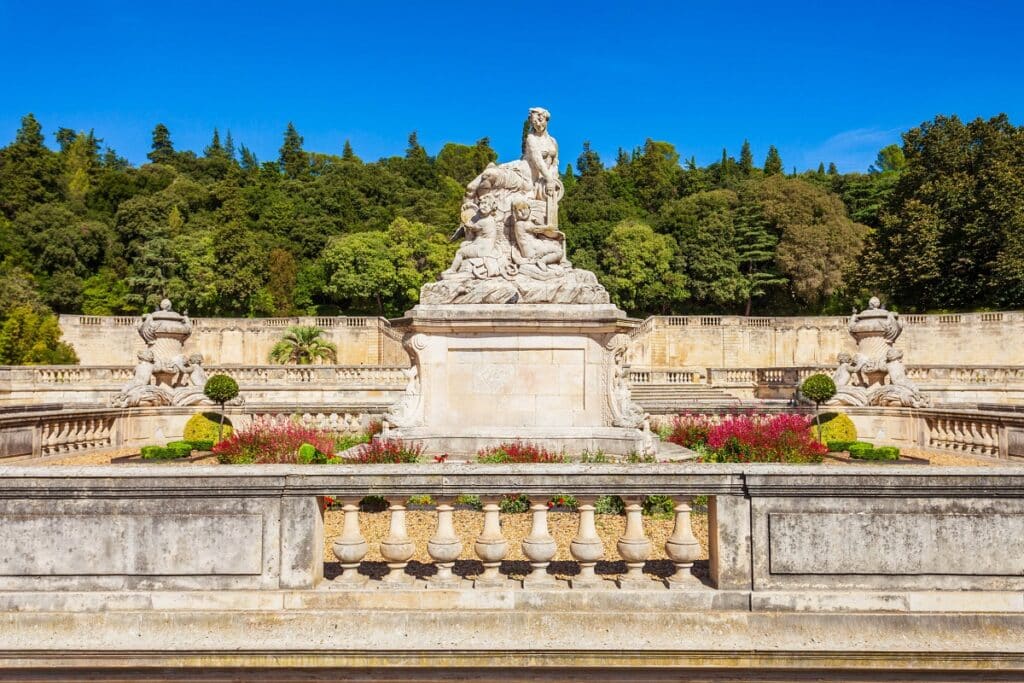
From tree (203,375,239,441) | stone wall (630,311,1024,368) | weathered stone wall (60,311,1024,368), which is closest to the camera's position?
tree (203,375,239,441)

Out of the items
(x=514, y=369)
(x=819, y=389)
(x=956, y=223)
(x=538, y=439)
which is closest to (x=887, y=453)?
(x=819, y=389)

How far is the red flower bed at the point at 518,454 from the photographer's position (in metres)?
9.70

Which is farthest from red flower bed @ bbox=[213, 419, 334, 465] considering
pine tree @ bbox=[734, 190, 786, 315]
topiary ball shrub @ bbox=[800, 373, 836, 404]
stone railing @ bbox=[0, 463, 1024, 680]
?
pine tree @ bbox=[734, 190, 786, 315]

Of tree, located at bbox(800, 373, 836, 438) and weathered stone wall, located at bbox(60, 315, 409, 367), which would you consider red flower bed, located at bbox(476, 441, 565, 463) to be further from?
weathered stone wall, located at bbox(60, 315, 409, 367)

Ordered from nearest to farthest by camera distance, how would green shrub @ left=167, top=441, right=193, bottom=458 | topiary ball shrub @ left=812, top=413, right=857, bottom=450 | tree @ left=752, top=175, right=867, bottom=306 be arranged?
green shrub @ left=167, top=441, right=193, bottom=458 < topiary ball shrub @ left=812, top=413, right=857, bottom=450 < tree @ left=752, top=175, right=867, bottom=306

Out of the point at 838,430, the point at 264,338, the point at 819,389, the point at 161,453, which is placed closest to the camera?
the point at 161,453

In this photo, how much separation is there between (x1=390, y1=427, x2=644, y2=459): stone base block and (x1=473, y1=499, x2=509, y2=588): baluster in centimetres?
602

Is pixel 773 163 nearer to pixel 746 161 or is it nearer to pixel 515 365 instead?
pixel 746 161

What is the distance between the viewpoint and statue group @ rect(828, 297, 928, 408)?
1806 centimetres

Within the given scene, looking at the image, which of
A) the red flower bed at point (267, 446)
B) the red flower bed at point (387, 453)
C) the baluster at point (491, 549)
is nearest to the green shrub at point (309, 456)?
the red flower bed at point (267, 446)

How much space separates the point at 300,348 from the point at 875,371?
109 ft

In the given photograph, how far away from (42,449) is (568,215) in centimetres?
5309

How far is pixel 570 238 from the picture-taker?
59.5 metres

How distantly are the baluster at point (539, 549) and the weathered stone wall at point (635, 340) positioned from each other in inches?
1583
